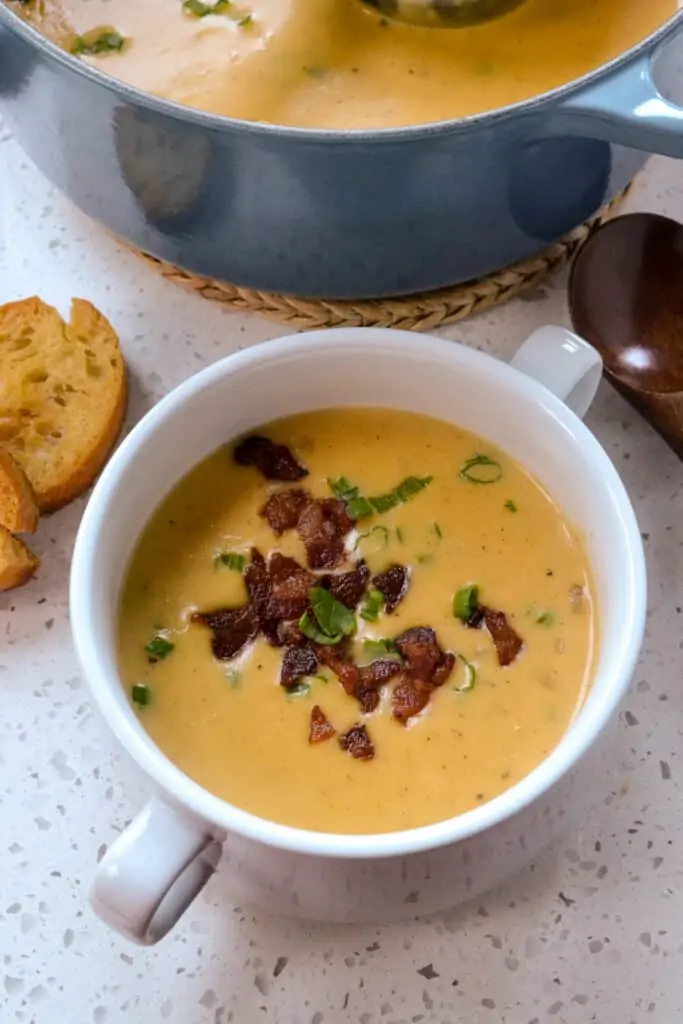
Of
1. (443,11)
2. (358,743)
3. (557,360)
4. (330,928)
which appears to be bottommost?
(330,928)

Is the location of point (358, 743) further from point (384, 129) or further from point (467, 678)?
point (384, 129)

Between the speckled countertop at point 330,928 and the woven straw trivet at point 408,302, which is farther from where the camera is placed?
the woven straw trivet at point 408,302

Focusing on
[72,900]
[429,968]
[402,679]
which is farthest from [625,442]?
[72,900]

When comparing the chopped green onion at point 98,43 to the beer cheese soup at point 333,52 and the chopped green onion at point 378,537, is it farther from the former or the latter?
the chopped green onion at point 378,537

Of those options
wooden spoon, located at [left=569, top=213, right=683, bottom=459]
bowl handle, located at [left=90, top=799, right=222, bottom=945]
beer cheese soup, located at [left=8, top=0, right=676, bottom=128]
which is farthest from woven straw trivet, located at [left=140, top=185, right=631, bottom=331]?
bowl handle, located at [left=90, top=799, right=222, bottom=945]

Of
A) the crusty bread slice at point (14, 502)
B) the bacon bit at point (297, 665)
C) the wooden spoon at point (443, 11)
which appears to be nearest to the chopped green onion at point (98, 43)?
the wooden spoon at point (443, 11)

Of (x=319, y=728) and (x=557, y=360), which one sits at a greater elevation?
(x=557, y=360)

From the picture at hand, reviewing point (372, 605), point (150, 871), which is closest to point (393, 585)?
point (372, 605)
